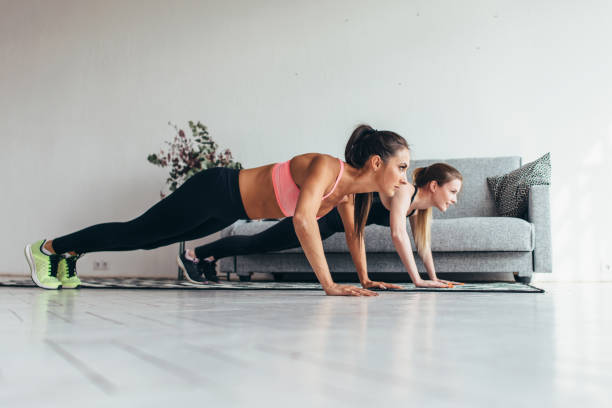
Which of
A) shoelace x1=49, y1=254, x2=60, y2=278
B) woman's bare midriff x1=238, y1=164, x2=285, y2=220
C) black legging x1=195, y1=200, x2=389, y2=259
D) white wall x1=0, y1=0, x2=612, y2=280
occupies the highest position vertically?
white wall x1=0, y1=0, x2=612, y2=280

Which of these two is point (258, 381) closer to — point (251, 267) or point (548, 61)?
point (251, 267)

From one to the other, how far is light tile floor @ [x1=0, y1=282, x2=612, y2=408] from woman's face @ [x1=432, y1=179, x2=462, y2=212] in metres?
1.72

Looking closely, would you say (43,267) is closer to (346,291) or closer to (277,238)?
(277,238)

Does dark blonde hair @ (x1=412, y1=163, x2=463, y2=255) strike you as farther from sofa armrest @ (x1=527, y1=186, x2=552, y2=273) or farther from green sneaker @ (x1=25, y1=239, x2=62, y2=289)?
green sneaker @ (x1=25, y1=239, x2=62, y2=289)

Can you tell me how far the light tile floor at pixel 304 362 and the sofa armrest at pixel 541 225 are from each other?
8.20 ft

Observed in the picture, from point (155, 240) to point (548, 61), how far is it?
145 inches

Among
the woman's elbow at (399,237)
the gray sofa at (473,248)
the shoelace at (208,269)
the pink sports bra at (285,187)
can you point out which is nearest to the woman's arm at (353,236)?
the woman's elbow at (399,237)

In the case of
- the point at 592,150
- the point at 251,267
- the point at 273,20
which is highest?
the point at 273,20

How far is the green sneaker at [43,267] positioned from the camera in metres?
2.42

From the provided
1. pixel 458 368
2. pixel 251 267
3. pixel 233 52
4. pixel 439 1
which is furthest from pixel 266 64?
pixel 458 368

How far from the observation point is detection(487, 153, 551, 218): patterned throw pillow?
3469mm

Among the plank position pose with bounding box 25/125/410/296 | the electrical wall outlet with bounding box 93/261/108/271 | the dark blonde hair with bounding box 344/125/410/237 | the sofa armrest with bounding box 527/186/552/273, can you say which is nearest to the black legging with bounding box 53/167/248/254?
the plank position pose with bounding box 25/125/410/296

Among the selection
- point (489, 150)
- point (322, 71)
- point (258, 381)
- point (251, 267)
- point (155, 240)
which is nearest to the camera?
A: point (258, 381)

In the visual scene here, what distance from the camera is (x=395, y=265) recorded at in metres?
3.42
